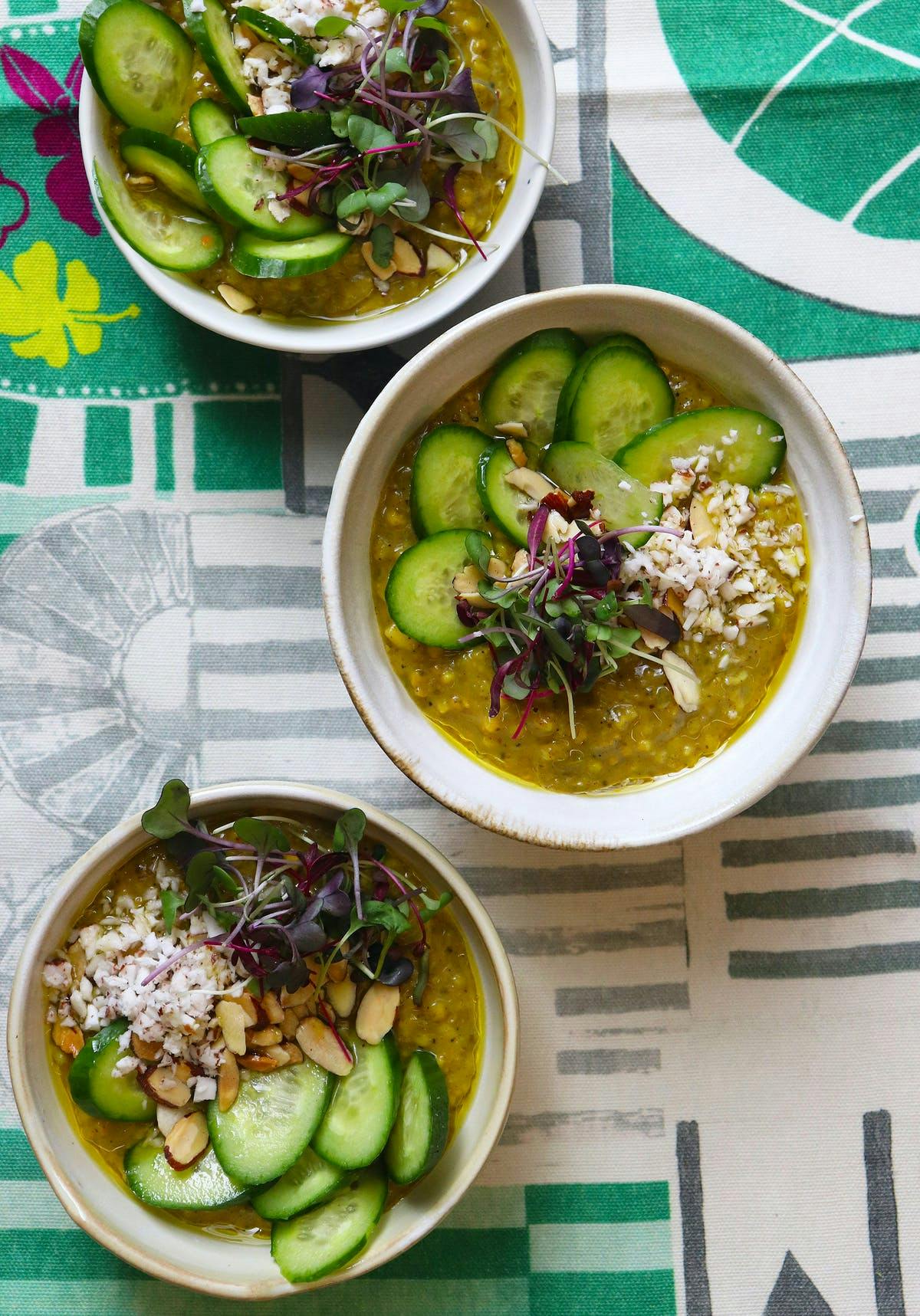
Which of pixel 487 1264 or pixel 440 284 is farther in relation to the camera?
pixel 487 1264

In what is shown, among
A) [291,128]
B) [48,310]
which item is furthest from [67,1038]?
[291,128]

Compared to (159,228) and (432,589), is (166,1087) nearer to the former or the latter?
(432,589)

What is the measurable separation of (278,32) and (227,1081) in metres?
1.75

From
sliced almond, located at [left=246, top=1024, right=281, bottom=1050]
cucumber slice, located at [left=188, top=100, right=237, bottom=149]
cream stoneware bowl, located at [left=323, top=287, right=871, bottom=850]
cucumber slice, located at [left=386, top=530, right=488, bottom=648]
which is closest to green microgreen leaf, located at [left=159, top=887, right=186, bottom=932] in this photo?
sliced almond, located at [left=246, top=1024, right=281, bottom=1050]

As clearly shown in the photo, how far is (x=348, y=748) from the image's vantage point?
2.13 meters

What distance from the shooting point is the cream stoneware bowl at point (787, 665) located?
1.80 metres

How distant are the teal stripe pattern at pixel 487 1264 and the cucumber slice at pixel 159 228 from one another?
165 cm

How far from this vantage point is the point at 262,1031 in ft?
6.12

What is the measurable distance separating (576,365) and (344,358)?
500mm

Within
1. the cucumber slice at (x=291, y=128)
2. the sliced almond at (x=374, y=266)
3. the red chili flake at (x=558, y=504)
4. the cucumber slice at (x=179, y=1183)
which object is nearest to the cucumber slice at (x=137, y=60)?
the cucumber slice at (x=291, y=128)

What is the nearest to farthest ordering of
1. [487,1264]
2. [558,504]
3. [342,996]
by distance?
[558,504]
[342,996]
[487,1264]

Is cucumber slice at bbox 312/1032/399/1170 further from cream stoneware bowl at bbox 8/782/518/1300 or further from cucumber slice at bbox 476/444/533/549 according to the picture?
cucumber slice at bbox 476/444/533/549

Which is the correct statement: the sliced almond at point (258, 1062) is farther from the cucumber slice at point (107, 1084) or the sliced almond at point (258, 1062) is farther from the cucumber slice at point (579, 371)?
the cucumber slice at point (579, 371)

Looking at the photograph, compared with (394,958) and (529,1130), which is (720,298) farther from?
(529,1130)
